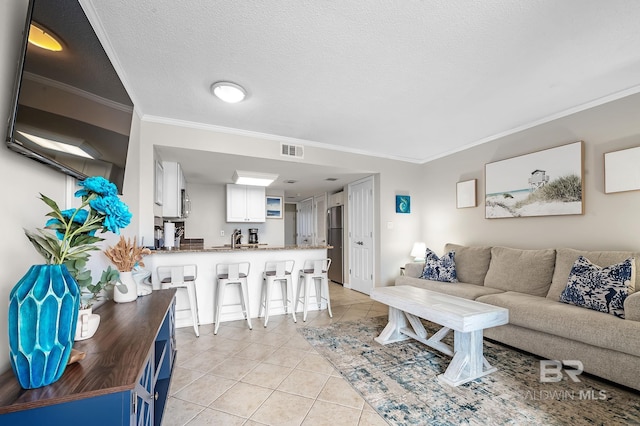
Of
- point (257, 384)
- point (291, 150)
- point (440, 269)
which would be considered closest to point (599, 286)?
point (440, 269)

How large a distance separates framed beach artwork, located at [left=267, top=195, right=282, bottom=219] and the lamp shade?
326 cm

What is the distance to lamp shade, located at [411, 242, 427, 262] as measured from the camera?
4.62 meters

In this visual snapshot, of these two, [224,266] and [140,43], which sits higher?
[140,43]

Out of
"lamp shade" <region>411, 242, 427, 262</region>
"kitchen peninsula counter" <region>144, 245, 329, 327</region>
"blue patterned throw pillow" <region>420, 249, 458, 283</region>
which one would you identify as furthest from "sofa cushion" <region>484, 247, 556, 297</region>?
"kitchen peninsula counter" <region>144, 245, 329, 327</region>

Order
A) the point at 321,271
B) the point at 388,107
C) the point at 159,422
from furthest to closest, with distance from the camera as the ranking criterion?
1. the point at 321,271
2. the point at 388,107
3. the point at 159,422

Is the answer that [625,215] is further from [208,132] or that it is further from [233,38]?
[208,132]

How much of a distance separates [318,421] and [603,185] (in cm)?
340

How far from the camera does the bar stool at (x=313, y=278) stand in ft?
12.0

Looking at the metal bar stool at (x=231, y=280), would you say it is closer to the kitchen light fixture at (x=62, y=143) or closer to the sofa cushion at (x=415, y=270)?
the kitchen light fixture at (x=62, y=143)

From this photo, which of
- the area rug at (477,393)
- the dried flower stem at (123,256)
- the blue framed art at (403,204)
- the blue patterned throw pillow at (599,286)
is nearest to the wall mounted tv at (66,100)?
the dried flower stem at (123,256)

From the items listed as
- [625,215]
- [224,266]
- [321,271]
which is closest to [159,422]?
[224,266]

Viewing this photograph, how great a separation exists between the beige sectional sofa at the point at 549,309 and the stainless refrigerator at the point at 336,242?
8.00 ft

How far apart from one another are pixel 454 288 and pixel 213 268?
2.97m

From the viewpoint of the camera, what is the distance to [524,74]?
236 centimetres
